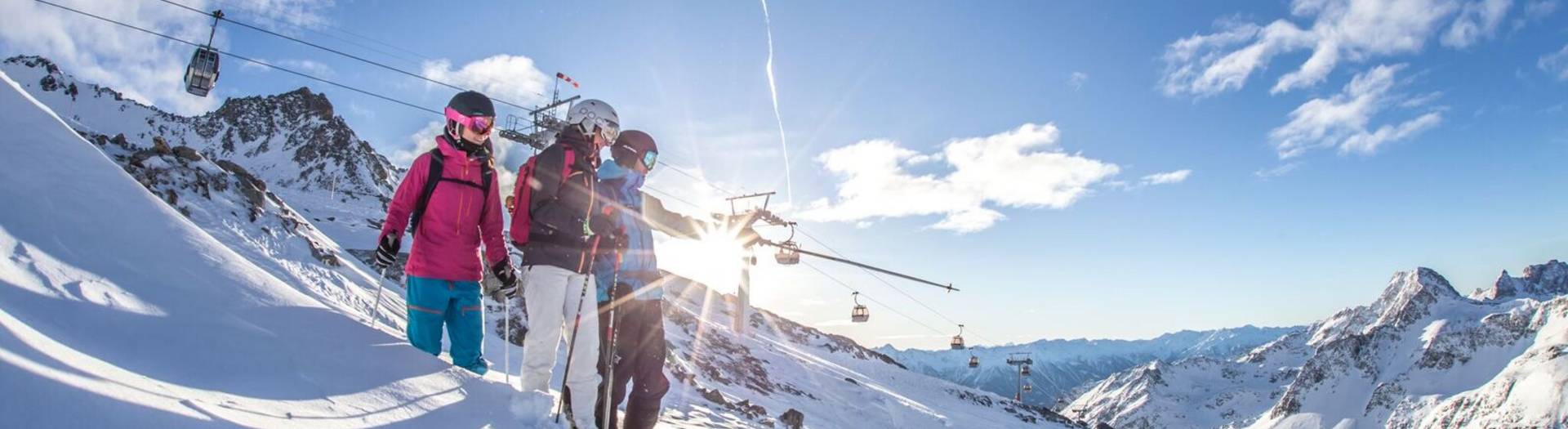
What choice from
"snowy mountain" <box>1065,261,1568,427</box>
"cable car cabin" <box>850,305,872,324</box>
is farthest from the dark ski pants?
"snowy mountain" <box>1065,261,1568,427</box>

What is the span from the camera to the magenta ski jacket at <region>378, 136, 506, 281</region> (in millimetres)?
5430

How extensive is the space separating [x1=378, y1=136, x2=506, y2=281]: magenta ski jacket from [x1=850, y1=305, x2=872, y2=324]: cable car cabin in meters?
37.7

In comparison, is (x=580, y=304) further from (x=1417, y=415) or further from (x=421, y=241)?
(x=1417, y=415)

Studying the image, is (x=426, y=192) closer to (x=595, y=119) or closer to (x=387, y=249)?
(x=387, y=249)

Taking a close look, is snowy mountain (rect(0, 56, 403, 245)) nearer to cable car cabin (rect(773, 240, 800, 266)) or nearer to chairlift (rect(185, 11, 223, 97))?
chairlift (rect(185, 11, 223, 97))

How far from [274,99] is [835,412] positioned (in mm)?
97802

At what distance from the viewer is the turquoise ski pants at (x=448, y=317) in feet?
18.2

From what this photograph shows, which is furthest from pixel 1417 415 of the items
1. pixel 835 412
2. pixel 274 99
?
pixel 274 99

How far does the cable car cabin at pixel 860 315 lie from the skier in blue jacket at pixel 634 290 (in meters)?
36.8

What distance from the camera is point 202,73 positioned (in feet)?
70.0

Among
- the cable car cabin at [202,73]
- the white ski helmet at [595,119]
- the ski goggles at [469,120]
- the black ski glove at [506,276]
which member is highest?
the cable car cabin at [202,73]

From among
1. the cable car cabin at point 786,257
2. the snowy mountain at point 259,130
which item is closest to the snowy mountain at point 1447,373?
the cable car cabin at point 786,257

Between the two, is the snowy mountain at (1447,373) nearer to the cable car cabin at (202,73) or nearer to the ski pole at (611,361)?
the ski pole at (611,361)

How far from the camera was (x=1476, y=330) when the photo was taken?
170 m
